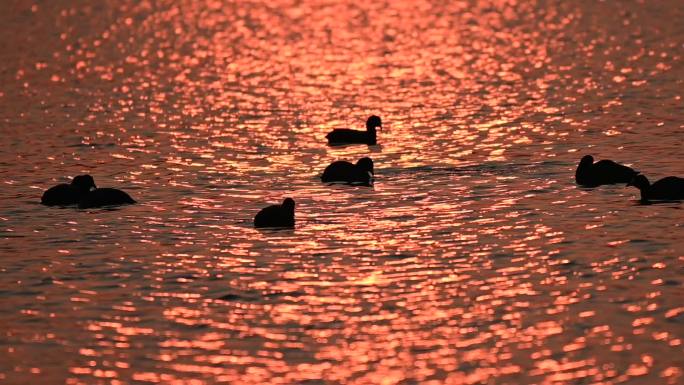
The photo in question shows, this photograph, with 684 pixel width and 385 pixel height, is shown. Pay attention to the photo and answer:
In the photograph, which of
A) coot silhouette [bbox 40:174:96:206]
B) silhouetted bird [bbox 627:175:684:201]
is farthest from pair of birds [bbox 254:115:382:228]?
silhouetted bird [bbox 627:175:684:201]

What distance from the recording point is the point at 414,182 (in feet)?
108

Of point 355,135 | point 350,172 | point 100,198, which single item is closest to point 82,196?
point 100,198

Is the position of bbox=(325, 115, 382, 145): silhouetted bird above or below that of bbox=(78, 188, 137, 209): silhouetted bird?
above

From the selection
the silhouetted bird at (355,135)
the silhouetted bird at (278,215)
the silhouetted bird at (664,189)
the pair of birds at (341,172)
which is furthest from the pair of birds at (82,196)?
the silhouetted bird at (664,189)

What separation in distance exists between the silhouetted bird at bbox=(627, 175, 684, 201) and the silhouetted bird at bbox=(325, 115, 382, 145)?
34.3 feet

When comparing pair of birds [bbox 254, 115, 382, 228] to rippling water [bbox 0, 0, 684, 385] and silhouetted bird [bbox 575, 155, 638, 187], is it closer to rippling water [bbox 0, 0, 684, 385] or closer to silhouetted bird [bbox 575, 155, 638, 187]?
rippling water [bbox 0, 0, 684, 385]

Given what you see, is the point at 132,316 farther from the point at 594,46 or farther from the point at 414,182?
the point at 594,46

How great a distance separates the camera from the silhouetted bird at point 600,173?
31688mm

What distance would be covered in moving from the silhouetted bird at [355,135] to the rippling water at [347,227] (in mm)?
339

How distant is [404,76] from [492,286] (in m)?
31.7

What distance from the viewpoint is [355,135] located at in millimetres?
39344

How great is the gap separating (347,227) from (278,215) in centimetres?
126

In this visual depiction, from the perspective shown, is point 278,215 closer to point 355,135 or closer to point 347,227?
point 347,227

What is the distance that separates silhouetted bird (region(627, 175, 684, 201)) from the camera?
97.7ft
